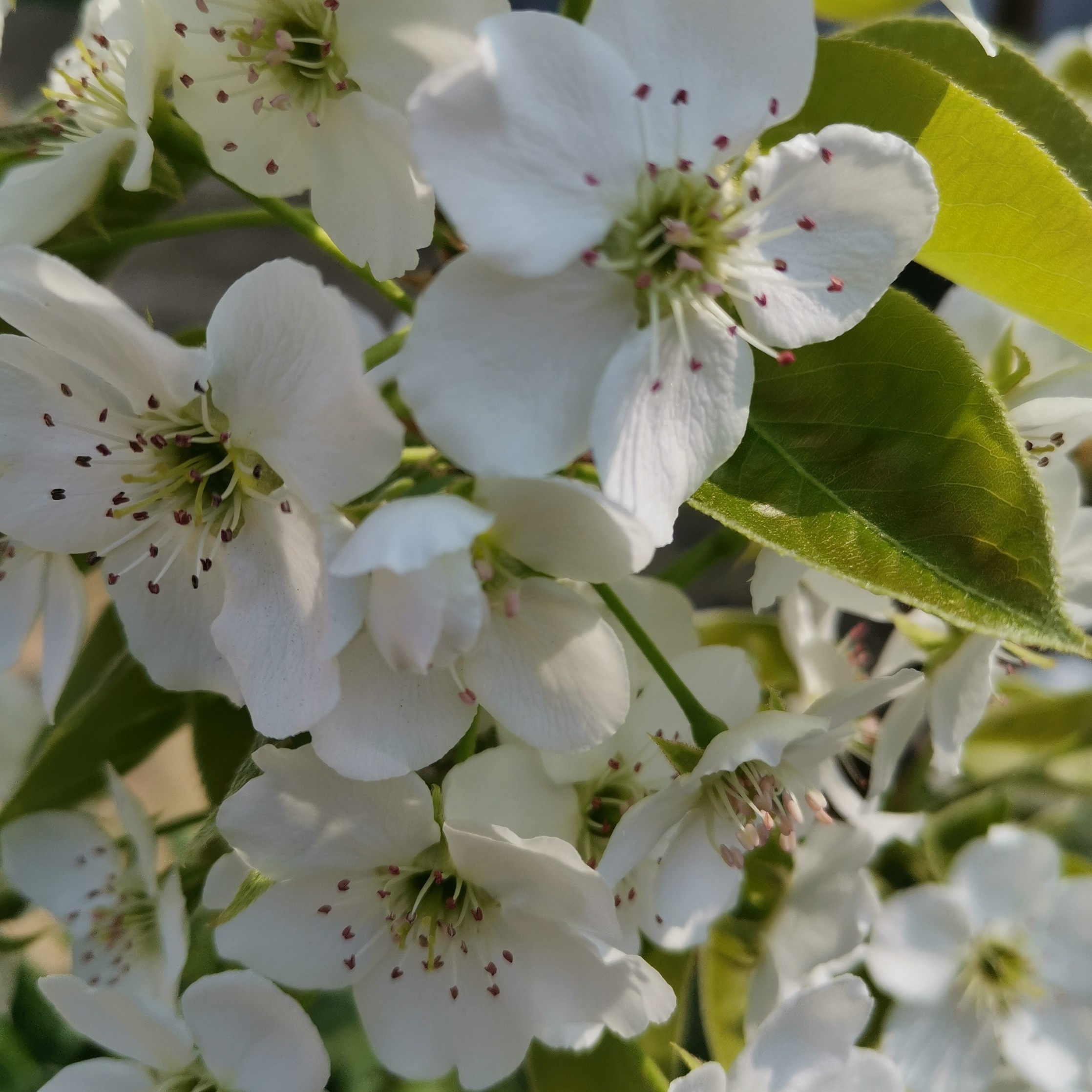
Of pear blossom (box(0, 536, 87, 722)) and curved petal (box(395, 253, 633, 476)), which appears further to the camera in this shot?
pear blossom (box(0, 536, 87, 722))

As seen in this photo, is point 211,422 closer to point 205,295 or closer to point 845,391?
point 845,391

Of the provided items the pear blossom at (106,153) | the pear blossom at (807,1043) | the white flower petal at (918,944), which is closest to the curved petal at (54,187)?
the pear blossom at (106,153)

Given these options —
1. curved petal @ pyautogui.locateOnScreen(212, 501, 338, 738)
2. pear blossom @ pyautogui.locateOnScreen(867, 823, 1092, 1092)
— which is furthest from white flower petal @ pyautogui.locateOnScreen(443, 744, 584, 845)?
pear blossom @ pyautogui.locateOnScreen(867, 823, 1092, 1092)

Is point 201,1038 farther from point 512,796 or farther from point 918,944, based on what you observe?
point 918,944

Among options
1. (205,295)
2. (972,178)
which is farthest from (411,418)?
(205,295)

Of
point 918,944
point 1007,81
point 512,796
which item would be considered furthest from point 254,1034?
point 1007,81

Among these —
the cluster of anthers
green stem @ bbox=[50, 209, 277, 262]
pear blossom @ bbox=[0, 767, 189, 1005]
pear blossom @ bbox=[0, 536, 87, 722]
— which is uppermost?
green stem @ bbox=[50, 209, 277, 262]

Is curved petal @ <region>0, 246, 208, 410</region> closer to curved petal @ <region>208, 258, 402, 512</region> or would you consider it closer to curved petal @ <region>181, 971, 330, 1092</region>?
curved petal @ <region>208, 258, 402, 512</region>
